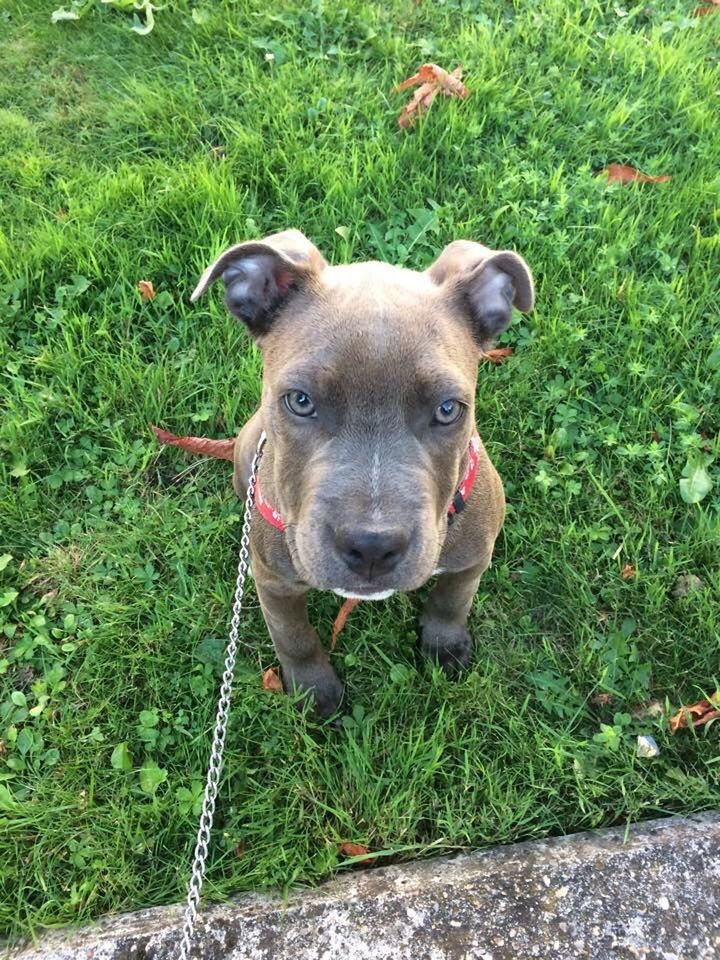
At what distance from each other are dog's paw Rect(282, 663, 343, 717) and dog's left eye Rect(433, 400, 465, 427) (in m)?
1.34

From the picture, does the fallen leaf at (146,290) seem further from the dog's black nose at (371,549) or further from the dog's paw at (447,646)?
the dog's black nose at (371,549)

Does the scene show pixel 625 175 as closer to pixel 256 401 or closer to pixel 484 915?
pixel 256 401

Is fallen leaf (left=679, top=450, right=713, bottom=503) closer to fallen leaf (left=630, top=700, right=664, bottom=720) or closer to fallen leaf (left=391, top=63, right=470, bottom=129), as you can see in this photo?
fallen leaf (left=630, top=700, right=664, bottom=720)

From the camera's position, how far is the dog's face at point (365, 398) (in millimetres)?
2361

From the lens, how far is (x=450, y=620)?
3.42 metres

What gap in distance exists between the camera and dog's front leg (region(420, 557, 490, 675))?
3240mm

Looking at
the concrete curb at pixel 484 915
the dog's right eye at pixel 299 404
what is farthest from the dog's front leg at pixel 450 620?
the dog's right eye at pixel 299 404

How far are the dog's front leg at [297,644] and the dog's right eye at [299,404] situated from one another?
Result: 720 mm

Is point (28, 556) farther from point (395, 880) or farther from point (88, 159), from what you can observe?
point (88, 159)

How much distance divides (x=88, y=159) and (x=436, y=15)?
2476mm

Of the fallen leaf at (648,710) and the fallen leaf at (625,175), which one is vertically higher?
the fallen leaf at (625,175)

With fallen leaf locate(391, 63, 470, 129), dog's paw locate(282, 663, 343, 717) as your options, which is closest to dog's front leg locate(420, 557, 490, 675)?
dog's paw locate(282, 663, 343, 717)

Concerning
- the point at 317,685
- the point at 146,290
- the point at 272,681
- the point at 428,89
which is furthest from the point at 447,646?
the point at 428,89

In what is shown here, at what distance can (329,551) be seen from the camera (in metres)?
2.37
